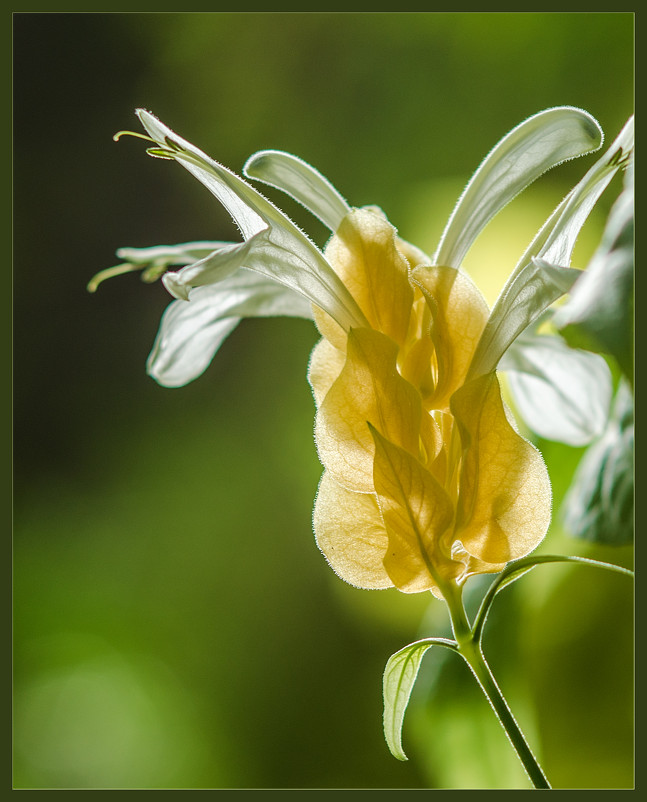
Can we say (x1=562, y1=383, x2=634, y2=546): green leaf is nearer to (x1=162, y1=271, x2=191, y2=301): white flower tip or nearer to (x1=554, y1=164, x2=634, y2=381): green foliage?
(x1=554, y1=164, x2=634, y2=381): green foliage

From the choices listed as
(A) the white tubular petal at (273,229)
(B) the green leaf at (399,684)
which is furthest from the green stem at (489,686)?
(A) the white tubular petal at (273,229)

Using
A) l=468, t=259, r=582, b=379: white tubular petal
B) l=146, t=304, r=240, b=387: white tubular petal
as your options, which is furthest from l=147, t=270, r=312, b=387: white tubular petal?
l=468, t=259, r=582, b=379: white tubular petal

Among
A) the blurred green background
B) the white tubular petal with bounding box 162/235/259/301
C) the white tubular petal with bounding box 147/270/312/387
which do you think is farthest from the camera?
the blurred green background

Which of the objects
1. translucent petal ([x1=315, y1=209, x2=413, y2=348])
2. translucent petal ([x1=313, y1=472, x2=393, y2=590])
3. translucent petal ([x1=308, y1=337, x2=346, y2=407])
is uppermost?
translucent petal ([x1=315, y1=209, x2=413, y2=348])

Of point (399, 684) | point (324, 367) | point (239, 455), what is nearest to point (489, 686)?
point (399, 684)

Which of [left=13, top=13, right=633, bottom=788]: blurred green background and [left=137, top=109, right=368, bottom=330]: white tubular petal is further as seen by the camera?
[left=13, top=13, right=633, bottom=788]: blurred green background

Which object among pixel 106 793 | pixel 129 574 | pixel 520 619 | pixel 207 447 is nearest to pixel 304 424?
pixel 207 447

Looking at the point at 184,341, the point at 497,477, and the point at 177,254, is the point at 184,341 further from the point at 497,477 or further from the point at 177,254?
the point at 497,477
